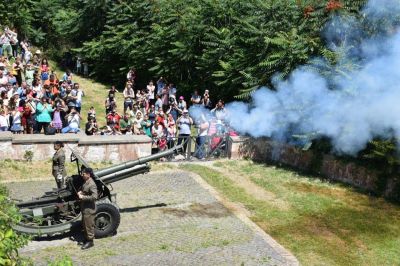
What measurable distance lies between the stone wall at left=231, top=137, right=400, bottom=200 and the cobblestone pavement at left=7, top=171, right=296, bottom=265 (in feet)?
11.1

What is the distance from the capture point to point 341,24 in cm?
1575

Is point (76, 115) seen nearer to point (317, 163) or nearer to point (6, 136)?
point (6, 136)

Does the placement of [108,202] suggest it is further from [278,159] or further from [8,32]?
[8,32]

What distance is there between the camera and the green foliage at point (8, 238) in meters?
4.23

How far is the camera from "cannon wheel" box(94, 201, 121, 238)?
10.9m

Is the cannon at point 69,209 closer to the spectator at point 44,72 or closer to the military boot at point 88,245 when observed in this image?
the military boot at point 88,245

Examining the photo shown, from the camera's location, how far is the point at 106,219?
36.2 ft

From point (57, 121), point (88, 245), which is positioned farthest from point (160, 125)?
point (88, 245)

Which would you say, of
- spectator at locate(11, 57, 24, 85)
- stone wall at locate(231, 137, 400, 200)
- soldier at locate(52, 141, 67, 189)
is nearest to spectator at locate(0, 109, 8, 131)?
soldier at locate(52, 141, 67, 189)

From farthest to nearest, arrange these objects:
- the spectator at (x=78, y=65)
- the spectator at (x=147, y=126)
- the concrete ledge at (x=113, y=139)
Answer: the spectator at (x=78, y=65) → the spectator at (x=147, y=126) → the concrete ledge at (x=113, y=139)

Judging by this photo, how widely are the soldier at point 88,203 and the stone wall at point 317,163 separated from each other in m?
7.26

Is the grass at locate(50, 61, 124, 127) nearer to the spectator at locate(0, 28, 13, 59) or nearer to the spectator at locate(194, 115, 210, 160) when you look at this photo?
the spectator at locate(0, 28, 13, 59)

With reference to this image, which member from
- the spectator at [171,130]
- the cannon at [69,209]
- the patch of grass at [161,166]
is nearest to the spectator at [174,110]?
the spectator at [171,130]

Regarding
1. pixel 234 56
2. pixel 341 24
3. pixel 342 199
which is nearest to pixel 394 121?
pixel 342 199
